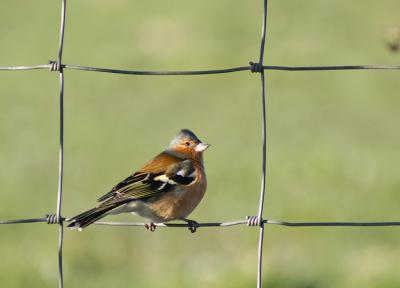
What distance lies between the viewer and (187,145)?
22.7ft

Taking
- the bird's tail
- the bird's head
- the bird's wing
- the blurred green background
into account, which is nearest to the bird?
the bird's wing

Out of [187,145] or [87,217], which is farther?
→ [187,145]

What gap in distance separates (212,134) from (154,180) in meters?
7.16

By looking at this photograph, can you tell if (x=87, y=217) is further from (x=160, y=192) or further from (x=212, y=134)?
(x=212, y=134)

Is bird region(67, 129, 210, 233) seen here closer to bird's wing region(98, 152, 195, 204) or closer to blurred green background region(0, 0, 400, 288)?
bird's wing region(98, 152, 195, 204)

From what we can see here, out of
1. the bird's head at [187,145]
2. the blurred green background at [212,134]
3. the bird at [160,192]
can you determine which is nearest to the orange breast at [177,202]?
the bird at [160,192]

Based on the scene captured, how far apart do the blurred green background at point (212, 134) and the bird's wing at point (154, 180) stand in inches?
56.5

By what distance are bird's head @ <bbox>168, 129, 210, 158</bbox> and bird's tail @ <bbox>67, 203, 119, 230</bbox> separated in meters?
1.24

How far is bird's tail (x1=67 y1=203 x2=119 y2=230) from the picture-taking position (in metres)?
5.30

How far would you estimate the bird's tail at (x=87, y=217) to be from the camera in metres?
5.30

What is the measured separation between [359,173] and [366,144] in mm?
1365

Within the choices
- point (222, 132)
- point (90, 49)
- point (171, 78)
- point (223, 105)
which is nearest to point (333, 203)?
point (222, 132)

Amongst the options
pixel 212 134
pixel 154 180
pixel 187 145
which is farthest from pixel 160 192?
pixel 212 134

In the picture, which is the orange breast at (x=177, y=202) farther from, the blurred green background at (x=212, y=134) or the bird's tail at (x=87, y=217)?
the blurred green background at (x=212, y=134)
